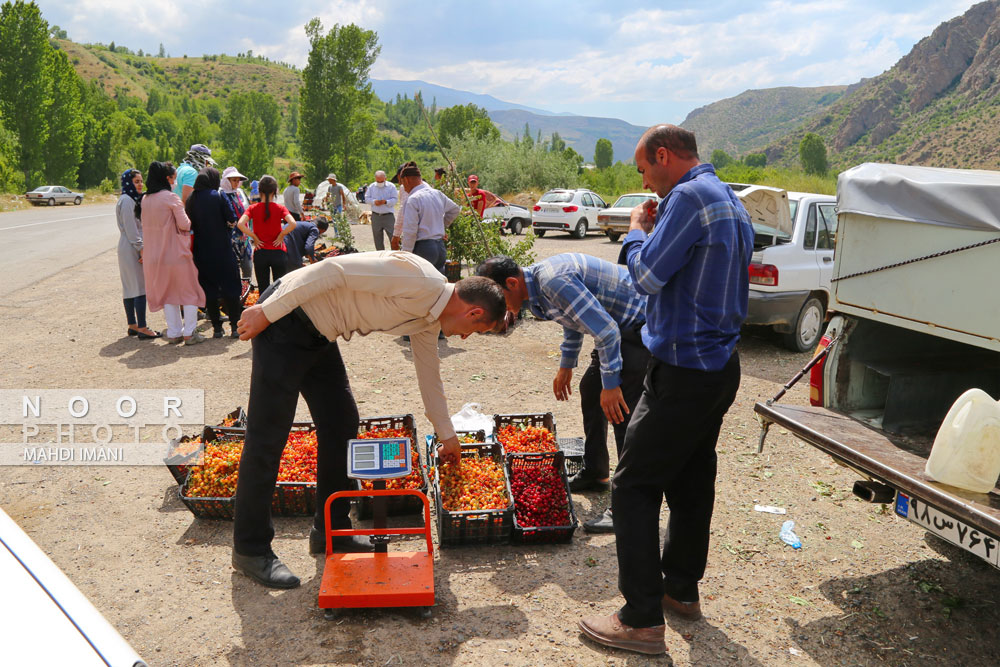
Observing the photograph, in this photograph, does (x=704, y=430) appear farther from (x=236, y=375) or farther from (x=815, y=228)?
(x=815, y=228)

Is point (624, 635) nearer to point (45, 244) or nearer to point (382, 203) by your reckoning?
point (382, 203)

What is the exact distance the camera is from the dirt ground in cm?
319

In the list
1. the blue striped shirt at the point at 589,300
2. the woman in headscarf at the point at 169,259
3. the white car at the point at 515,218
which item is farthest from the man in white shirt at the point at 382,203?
the white car at the point at 515,218

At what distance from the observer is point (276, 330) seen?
326 cm

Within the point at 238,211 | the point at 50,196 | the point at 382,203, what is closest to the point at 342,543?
the point at 238,211

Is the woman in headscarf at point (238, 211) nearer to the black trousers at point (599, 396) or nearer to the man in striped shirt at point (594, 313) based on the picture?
the black trousers at point (599, 396)

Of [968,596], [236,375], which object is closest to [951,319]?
[968,596]

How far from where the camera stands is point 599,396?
447cm

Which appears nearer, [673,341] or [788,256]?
[673,341]

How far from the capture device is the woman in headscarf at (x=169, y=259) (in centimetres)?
754

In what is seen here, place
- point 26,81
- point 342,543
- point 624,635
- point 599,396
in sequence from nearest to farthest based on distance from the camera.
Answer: point 624,635 → point 342,543 → point 599,396 → point 26,81

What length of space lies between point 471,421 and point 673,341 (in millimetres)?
2857

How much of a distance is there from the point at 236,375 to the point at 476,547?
4087 millimetres

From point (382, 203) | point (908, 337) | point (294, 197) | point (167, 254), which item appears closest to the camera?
point (908, 337)
